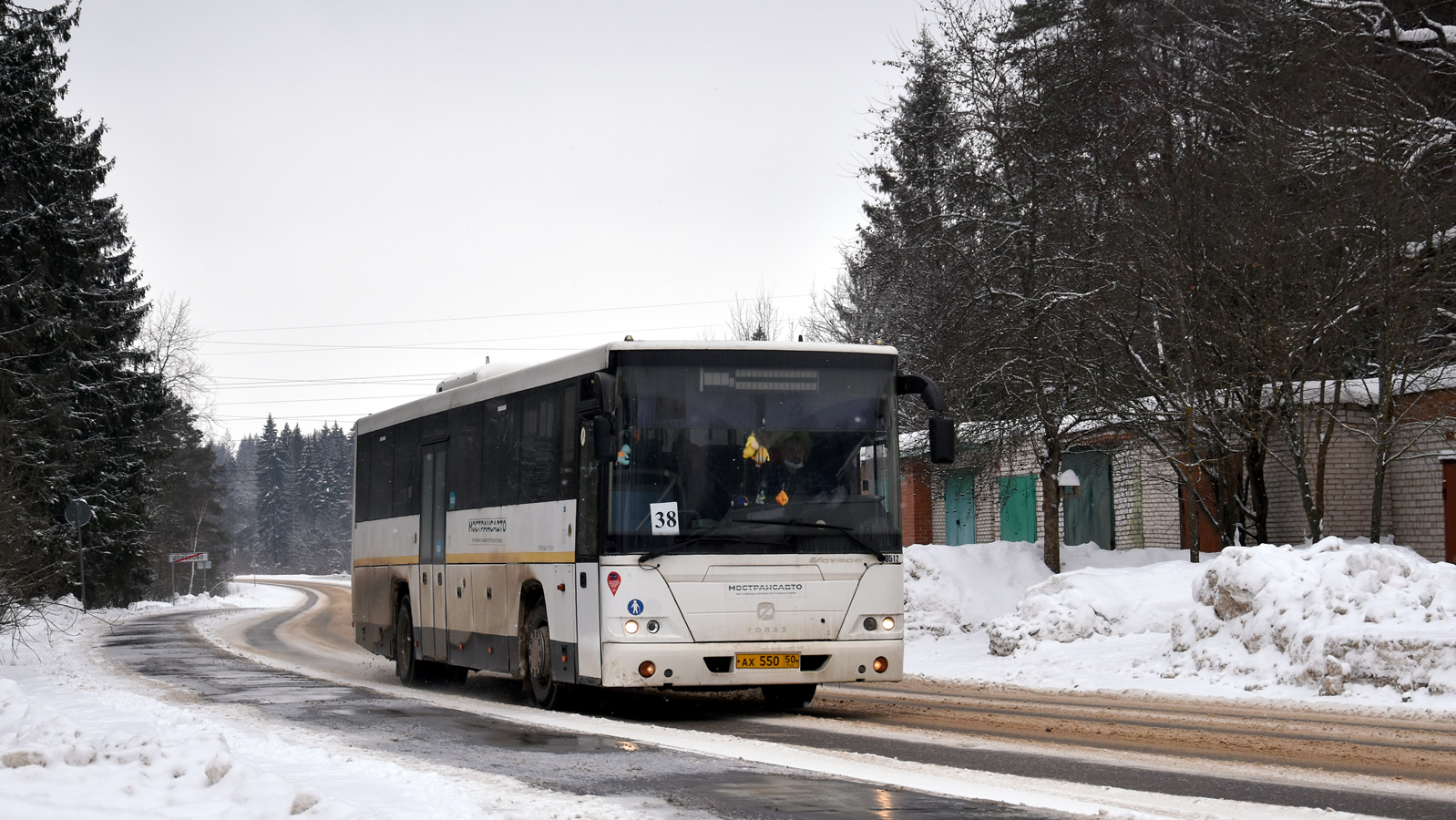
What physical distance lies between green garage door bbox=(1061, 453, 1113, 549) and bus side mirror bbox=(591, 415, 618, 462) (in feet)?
82.1

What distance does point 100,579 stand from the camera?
152ft

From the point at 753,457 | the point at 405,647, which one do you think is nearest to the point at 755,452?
the point at 753,457

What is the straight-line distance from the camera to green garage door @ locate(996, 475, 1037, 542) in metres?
39.6

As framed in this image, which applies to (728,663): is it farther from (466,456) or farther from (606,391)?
(466,456)

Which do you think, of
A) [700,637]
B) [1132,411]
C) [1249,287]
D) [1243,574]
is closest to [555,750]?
[700,637]

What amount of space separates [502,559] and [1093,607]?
8.38 metres

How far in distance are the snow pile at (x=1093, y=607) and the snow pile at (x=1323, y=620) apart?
2.06 m

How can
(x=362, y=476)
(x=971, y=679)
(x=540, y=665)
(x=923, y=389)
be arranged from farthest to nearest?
(x=362, y=476) → (x=971, y=679) → (x=540, y=665) → (x=923, y=389)

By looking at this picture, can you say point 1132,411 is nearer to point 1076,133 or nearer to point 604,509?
point 1076,133

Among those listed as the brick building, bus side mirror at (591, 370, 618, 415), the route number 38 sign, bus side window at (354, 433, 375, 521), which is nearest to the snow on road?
the route number 38 sign

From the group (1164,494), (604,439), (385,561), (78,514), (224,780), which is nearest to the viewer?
(224,780)

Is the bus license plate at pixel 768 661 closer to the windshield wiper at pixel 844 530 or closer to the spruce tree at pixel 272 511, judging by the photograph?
the windshield wiper at pixel 844 530

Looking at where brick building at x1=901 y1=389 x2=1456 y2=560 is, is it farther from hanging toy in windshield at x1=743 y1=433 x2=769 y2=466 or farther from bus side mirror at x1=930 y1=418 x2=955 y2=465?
hanging toy in windshield at x1=743 y1=433 x2=769 y2=466

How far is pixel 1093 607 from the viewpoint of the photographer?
19.8 meters
